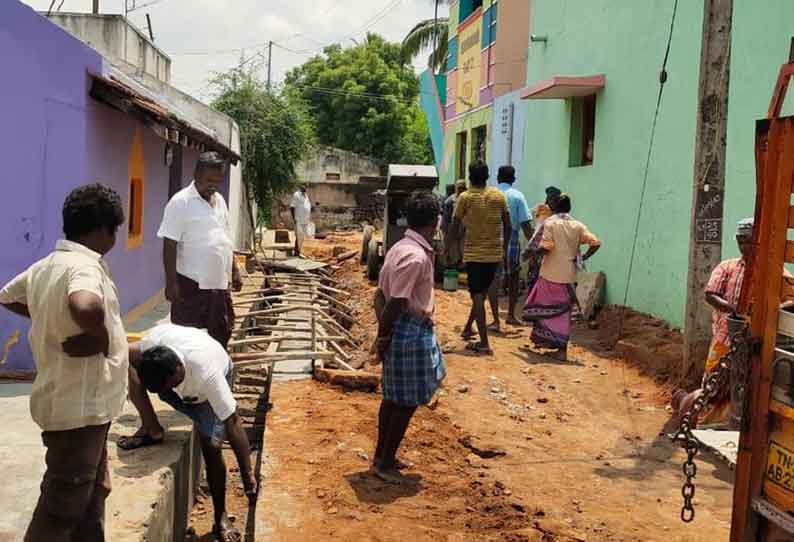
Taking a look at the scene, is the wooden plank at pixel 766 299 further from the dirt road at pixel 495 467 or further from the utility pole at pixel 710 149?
the utility pole at pixel 710 149

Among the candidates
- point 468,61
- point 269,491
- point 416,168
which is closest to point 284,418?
point 269,491

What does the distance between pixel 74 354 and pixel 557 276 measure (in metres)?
6.04

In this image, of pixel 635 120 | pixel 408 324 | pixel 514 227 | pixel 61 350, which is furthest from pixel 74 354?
pixel 635 120

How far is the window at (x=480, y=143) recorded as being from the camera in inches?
730

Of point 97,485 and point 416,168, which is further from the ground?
point 416,168

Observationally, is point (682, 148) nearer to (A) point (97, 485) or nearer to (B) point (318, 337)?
(B) point (318, 337)

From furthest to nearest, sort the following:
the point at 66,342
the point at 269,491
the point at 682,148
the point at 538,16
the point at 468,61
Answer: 1. the point at 468,61
2. the point at 538,16
3. the point at 682,148
4. the point at 269,491
5. the point at 66,342

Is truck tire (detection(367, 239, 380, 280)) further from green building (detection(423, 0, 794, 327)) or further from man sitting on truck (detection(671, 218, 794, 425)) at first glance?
man sitting on truck (detection(671, 218, 794, 425))

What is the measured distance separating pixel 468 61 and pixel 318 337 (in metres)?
13.0

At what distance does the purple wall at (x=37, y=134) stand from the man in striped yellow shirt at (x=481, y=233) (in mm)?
3518

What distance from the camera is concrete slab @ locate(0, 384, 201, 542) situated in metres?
3.68

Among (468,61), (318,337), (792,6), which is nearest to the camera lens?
(792,6)

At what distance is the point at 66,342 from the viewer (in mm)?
2875

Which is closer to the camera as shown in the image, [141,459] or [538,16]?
[141,459]
